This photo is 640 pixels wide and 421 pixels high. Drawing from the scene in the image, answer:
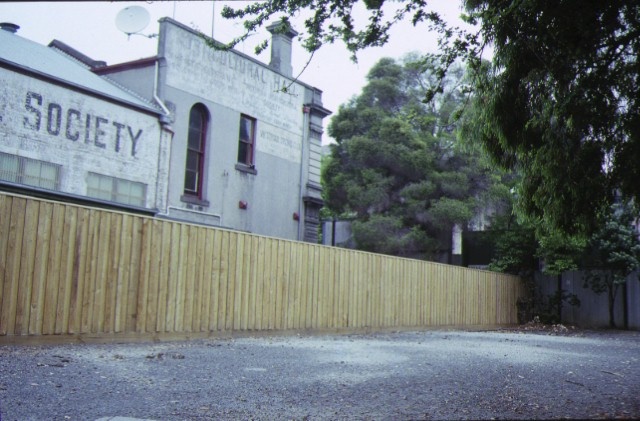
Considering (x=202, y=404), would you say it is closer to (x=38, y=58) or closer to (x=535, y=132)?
(x=535, y=132)

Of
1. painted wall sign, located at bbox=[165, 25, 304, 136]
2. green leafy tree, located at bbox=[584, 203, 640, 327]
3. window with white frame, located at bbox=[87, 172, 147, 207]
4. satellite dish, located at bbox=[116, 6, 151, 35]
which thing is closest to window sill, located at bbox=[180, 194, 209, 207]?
window with white frame, located at bbox=[87, 172, 147, 207]

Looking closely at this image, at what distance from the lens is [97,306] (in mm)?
8766

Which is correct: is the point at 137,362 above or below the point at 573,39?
below

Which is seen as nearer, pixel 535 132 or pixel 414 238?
pixel 535 132

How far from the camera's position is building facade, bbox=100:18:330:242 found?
609 inches

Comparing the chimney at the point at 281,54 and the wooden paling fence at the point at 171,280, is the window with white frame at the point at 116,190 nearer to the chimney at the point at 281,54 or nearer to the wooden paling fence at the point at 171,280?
the wooden paling fence at the point at 171,280

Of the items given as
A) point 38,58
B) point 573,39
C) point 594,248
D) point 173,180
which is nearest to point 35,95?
point 38,58

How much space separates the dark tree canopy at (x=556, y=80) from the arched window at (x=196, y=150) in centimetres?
1044

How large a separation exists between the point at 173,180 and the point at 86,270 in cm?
681

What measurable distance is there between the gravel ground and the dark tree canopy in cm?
188

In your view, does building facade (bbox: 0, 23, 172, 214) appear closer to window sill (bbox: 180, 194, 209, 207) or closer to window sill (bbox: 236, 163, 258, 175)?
window sill (bbox: 180, 194, 209, 207)

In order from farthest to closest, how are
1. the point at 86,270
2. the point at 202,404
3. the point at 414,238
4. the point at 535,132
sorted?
1. the point at 414,238
2. the point at 86,270
3. the point at 535,132
4. the point at 202,404

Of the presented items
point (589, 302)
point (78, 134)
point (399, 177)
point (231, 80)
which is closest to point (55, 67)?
point (78, 134)

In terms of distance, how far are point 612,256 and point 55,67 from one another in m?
16.0
